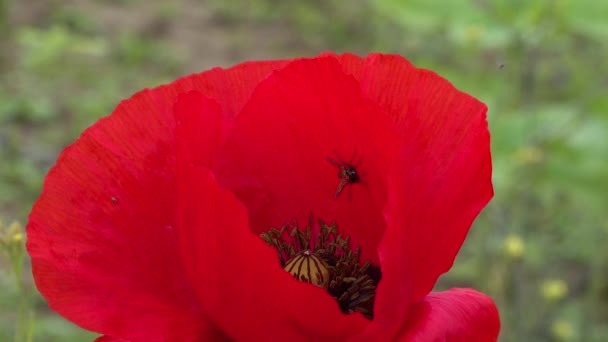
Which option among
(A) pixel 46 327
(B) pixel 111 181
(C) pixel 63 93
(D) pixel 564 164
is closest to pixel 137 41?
(C) pixel 63 93

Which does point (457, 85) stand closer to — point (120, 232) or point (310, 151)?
point (310, 151)

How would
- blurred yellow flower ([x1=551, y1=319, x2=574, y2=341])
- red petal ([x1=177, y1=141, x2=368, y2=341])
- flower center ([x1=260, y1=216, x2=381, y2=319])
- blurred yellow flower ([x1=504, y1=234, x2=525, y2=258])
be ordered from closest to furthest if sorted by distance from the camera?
red petal ([x1=177, y1=141, x2=368, y2=341]), flower center ([x1=260, y1=216, x2=381, y2=319]), blurred yellow flower ([x1=504, y1=234, x2=525, y2=258]), blurred yellow flower ([x1=551, y1=319, x2=574, y2=341])

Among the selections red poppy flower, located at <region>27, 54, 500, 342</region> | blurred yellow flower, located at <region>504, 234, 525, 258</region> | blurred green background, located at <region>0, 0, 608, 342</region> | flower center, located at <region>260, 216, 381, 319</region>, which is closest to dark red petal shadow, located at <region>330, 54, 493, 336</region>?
red poppy flower, located at <region>27, 54, 500, 342</region>

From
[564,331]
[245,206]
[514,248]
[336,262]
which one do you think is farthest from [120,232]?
[564,331]

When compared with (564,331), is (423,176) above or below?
below

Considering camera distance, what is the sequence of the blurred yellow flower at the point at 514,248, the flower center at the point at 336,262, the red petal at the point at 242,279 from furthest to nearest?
the blurred yellow flower at the point at 514,248 → the flower center at the point at 336,262 → the red petal at the point at 242,279

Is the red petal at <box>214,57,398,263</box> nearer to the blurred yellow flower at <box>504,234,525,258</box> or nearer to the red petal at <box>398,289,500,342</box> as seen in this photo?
the red petal at <box>398,289,500,342</box>

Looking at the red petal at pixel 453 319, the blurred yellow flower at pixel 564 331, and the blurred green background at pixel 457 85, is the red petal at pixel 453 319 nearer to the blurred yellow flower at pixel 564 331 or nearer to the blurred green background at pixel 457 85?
the blurred green background at pixel 457 85

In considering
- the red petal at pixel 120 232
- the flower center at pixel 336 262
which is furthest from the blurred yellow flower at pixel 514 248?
the red petal at pixel 120 232
